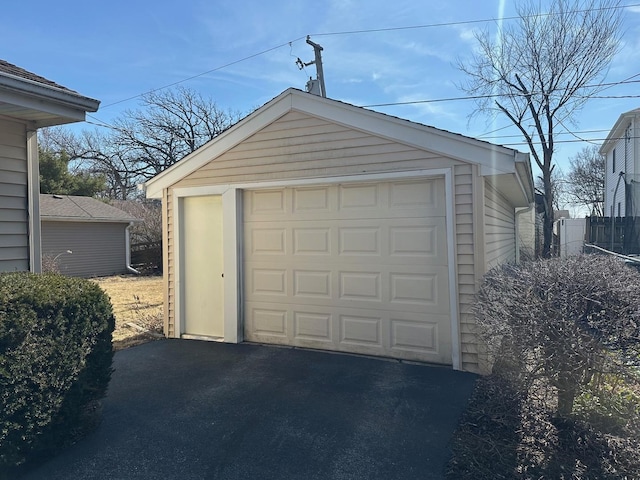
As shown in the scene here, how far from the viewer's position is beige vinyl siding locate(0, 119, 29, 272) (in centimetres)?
368

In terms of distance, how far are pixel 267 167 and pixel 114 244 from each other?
1402cm

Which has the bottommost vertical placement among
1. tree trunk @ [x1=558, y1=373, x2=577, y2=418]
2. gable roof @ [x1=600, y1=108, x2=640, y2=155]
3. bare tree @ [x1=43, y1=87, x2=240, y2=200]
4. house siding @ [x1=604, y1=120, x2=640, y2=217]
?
tree trunk @ [x1=558, y1=373, x2=577, y2=418]

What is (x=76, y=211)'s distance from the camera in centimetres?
1602

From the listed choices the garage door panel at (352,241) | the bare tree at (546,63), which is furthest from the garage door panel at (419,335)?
the bare tree at (546,63)

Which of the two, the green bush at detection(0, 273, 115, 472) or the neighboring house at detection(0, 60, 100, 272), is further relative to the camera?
the neighboring house at detection(0, 60, 100, 272)

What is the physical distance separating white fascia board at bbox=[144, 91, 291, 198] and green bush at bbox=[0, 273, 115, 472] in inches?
128

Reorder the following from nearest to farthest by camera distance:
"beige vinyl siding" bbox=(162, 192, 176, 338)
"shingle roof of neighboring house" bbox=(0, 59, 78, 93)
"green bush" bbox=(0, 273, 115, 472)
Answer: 1. "green bush" bbox=(0, 273, 115, 472)
2. "shingle roof of neighboring house" bbox=(0, 59, 78, 93)
3. "beige vinyl siding" bbox=(162, 192, 176, 338)

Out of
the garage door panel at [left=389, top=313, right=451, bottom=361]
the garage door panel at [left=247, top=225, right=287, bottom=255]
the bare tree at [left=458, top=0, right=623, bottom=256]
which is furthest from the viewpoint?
the bare tree at [left=458, top=0, right=623, bottom=256]

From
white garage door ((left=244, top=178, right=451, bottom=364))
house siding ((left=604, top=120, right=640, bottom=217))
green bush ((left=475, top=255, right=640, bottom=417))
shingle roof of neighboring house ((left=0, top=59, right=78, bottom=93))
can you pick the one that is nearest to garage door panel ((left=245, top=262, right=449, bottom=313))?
white garage door ((left=244, top=178, right=451, bottom=364))

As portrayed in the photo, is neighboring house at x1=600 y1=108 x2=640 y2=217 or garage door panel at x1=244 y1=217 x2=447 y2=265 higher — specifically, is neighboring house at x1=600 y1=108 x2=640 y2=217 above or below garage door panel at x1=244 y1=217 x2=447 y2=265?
above

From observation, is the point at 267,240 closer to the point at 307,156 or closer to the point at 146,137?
the point at 307,156

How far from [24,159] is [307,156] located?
10.1ft

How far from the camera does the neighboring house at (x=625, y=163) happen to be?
1544 cm

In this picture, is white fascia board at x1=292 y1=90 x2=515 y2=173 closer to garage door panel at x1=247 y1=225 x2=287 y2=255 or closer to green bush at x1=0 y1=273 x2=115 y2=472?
garage door panel at x1=247 y1=225 x2=287 y2=255
